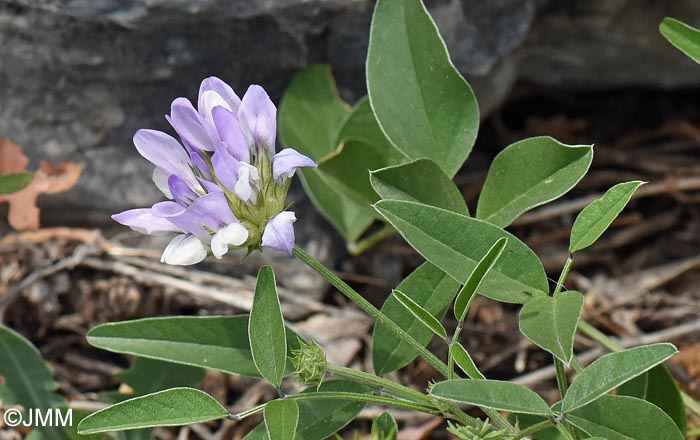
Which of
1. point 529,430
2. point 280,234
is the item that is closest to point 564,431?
point 529,430

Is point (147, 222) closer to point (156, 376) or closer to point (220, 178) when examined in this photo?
point (220, 178)

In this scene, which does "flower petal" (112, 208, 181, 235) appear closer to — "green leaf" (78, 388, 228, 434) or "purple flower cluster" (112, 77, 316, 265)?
"purple flower cluster" (112, 77, 316, 265)

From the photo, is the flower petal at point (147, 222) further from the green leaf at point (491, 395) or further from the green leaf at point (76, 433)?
the green leaf at point (76, 433)

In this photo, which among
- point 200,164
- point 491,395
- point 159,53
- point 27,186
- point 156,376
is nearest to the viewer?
point 491,395

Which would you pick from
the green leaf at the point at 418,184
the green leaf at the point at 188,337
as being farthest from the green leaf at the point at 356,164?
the green leaf at the point at 188,337

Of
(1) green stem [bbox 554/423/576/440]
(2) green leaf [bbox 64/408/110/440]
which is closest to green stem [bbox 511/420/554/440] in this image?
(1) green stem [bbox 554/423/576/440]

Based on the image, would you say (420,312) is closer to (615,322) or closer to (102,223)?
(615,322)

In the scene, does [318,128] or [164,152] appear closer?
[164,152]

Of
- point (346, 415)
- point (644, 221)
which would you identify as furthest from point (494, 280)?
point (644, 221)
